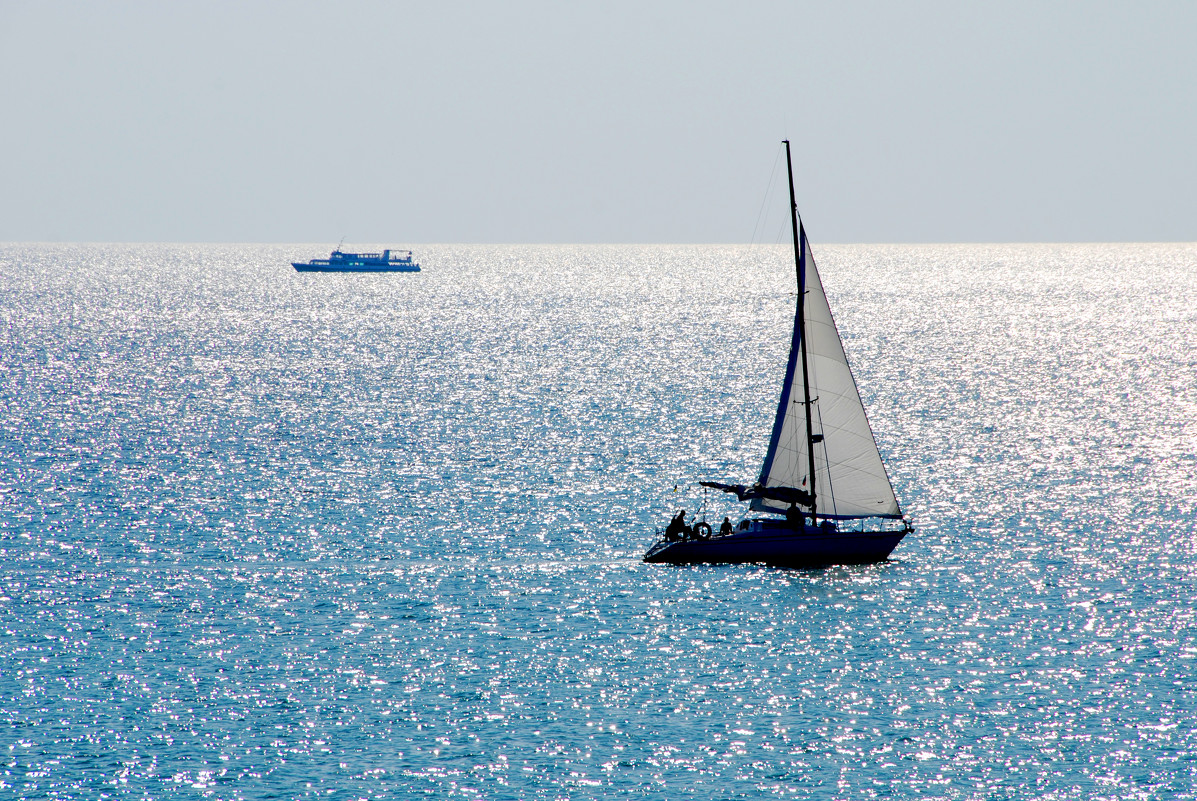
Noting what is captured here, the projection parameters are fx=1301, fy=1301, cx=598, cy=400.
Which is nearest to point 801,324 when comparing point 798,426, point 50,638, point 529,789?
point 798,426

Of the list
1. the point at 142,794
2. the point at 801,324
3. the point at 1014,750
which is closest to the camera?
the point at 142,794

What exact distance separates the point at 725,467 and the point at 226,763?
169ft

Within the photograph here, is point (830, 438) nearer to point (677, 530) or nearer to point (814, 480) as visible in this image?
point (814, 480)

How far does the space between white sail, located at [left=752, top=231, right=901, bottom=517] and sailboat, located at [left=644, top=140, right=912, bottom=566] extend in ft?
0.15

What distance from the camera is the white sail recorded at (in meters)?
58.5

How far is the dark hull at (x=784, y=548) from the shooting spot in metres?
58.6

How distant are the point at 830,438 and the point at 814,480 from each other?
2.08 m

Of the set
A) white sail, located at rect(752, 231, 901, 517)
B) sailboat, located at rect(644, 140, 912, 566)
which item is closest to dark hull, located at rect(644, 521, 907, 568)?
sailboat, located at rect(644, 140, 912, 566)

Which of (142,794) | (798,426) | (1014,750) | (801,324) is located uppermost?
(801,324)

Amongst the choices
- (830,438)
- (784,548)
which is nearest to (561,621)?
(784,548)

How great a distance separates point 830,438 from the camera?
5934 centimetres

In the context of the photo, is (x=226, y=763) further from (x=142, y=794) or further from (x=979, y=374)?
(x=979, y=374)

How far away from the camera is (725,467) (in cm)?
8519

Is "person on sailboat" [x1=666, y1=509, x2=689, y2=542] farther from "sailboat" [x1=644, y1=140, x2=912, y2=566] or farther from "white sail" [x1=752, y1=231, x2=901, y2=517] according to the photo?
"white sail" [x1=752, y1=231, x2=901, y2=517]
